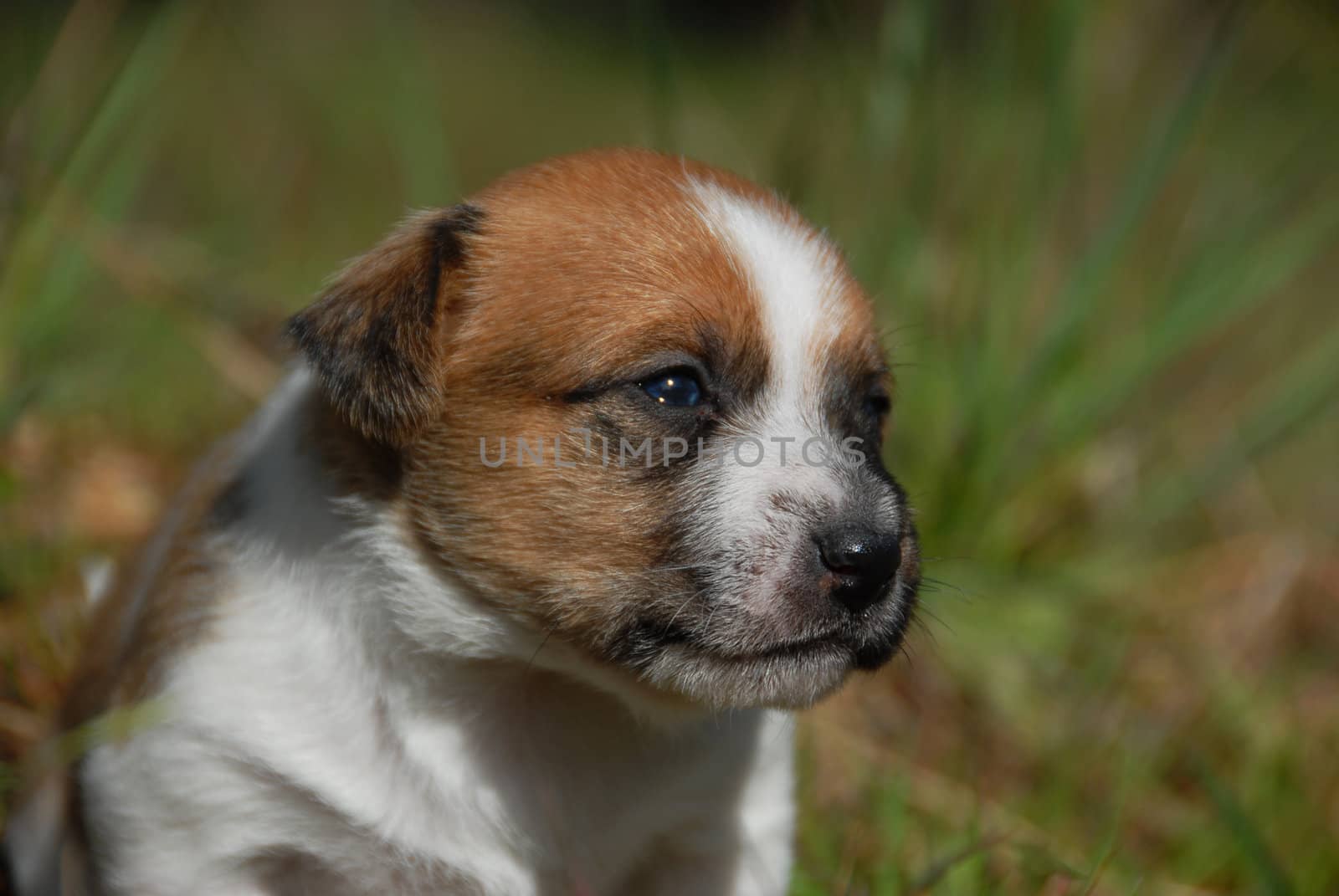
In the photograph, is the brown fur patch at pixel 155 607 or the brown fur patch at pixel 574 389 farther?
the brown fur patch at pixel 155 607

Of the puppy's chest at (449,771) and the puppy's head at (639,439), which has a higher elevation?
the puppy's head at (639,439)

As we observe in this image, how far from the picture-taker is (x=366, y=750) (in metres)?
2.69

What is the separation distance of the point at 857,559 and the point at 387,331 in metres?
1.05

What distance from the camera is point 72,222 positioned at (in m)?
4.31

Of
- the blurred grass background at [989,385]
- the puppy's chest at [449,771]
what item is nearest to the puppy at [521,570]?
the puppy's chest at [449,771]

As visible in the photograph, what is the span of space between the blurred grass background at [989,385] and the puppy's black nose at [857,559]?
28.7 inches

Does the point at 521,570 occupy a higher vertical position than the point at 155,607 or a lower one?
higher

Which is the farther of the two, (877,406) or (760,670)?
(877,406)

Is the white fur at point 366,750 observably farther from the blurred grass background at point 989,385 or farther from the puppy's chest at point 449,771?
the blurred grass background at point 989,385

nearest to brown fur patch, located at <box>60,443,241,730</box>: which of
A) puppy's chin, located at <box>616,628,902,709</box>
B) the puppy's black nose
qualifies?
puppy's chin, located at <box>616,628,902,709</box>

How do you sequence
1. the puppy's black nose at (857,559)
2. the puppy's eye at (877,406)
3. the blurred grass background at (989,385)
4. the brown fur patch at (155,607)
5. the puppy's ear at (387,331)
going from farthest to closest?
the blurred grass background at (989,385)
the puppy's eye at (877,406)
the brown fur patch at (155,607)
the puppy's ear at (387,331)
the puppy's black nose at (857,559)

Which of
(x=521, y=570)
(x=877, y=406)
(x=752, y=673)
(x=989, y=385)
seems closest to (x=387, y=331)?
(x=521, y=570)

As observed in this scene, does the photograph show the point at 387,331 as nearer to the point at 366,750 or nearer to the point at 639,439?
the point at 639,439

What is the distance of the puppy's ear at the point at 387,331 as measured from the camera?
2.57 meters
